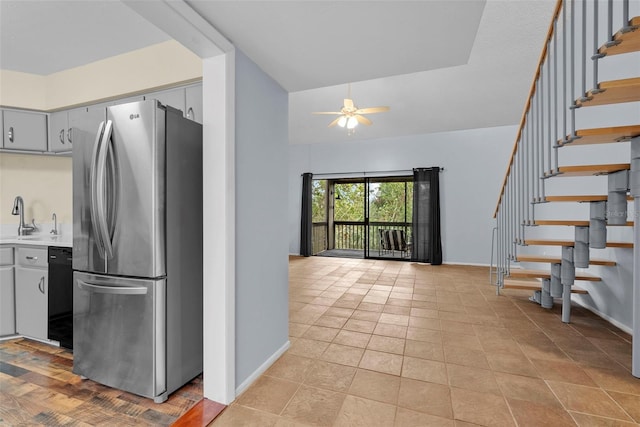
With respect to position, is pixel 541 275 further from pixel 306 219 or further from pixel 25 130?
pixel 25 130

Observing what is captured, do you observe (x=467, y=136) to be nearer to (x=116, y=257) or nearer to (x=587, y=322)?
(x=587, y=322)

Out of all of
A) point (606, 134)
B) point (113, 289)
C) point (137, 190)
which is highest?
point (606, 134)

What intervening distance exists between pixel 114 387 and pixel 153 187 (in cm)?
128

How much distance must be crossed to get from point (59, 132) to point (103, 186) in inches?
75.7

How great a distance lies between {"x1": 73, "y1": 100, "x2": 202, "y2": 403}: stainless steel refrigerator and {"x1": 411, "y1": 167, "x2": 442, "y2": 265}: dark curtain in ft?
17.7

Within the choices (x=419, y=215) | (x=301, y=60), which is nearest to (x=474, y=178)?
(x=419, y=215)

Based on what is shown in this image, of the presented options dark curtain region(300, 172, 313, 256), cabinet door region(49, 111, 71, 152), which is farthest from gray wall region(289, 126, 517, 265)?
cabinet door region(49, 111, 71, 152)

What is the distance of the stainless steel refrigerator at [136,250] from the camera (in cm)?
168

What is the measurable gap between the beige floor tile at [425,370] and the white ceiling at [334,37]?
6.94ft

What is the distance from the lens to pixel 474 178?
6.13 meters

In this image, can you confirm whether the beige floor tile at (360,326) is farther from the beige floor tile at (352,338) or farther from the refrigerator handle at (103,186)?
the refrigerator handle at (103,186)

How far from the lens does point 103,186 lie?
5.71 feet

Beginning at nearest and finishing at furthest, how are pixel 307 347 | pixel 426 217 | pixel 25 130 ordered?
pixel 307 347, pixel 25 130, pixel 426 217

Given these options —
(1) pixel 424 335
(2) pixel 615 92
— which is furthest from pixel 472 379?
(2) pixel 615 92
